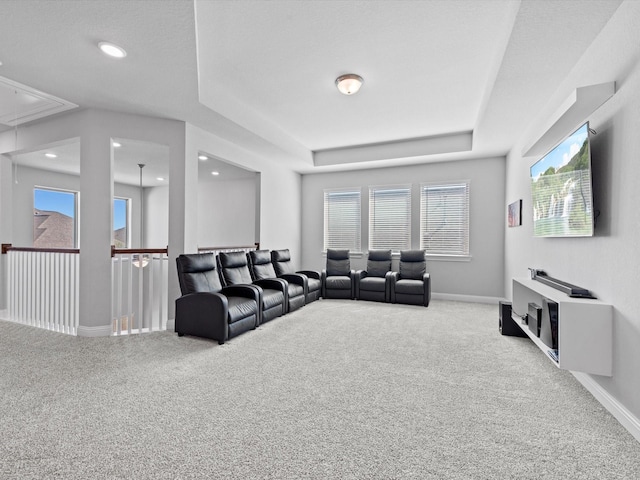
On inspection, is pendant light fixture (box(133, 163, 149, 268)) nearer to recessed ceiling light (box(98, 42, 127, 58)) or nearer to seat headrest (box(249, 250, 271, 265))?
seat headrest (box(249, 250, 271, 265))

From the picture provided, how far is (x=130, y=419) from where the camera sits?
6.74ft

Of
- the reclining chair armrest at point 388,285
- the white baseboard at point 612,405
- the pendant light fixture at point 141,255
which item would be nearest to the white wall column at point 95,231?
the pendant light fixture at point 141,255

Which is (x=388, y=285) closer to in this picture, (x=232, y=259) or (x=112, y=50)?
(x=232, y=259)

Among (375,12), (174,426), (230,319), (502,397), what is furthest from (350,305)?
(375,12)

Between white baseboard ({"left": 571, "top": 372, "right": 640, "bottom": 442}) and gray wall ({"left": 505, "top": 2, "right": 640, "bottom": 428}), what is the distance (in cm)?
3

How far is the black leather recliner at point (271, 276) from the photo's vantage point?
16.8ft

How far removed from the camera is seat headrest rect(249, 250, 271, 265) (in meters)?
5.33

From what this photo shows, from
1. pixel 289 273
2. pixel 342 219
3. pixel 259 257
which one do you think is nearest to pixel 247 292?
pixel 259 257

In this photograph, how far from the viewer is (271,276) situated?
216 inches

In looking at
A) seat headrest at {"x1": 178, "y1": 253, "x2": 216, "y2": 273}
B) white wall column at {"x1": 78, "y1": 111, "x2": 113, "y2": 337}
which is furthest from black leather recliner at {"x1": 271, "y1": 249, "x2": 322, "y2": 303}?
white wall column at {"x1": 78, "y1": 111, "x2": 113, "y2": 337}

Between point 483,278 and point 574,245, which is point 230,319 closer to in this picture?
point 574,245

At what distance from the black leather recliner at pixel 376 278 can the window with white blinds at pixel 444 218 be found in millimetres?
841

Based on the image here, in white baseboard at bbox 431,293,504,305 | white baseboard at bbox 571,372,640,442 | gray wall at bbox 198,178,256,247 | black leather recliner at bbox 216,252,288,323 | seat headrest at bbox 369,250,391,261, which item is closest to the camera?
white baseboard at bbox 571,372,640,442

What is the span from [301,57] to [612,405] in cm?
376
